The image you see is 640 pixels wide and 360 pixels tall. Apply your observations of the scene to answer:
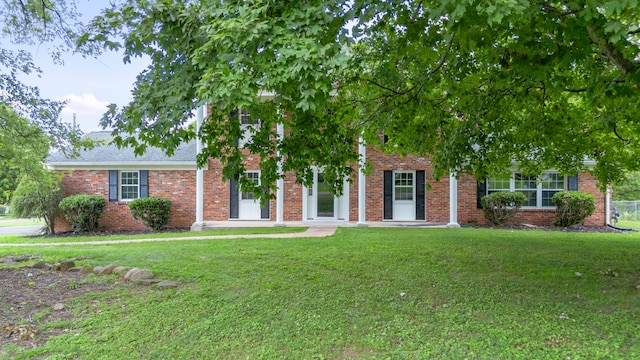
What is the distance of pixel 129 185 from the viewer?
14.3 meters

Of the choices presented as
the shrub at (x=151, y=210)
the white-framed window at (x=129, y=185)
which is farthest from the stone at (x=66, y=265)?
the white-framed window at (x=129, y=185)

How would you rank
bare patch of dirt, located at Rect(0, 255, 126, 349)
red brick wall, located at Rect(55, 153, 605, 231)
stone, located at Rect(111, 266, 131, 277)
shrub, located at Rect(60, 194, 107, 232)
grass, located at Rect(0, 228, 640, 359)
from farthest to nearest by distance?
red brick wall, located at Rect(55, 153, 605, 231) < shrub, located at Rect(60, 194, 107, 232) < stone, located at Rect(111, 266, 131, 277) < bare patch of dirt, located at Rect(0, 255, 126, 349) < grass, located at Rect(0, 228, 640, 359)

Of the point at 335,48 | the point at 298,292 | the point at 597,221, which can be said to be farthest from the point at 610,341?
the point at 597,221

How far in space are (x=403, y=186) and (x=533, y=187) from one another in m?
4.75

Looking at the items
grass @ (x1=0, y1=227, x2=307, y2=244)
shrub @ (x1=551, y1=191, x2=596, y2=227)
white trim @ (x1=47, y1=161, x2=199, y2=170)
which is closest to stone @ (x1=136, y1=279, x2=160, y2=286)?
grass @ (x1=0, y1=227, x2=307, y2=244)

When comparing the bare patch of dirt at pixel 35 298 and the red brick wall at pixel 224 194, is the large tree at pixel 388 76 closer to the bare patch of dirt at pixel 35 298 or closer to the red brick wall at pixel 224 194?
the bare patch of dirt at pixel 35 298

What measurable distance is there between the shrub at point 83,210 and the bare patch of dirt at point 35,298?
6854 mm

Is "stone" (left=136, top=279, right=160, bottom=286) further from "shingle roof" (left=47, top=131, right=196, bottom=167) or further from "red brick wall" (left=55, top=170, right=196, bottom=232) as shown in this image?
"shingle roof" (left=47, top=131, right=196, bottom=167)

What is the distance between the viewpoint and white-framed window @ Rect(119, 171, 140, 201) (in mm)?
14328

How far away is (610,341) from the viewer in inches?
141

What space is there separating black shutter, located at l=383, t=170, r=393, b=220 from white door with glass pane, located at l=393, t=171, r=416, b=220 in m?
0.14

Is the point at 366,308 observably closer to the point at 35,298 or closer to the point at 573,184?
the point at 35,298

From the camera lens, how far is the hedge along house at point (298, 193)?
45.1 ft

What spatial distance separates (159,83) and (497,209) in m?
12.4
